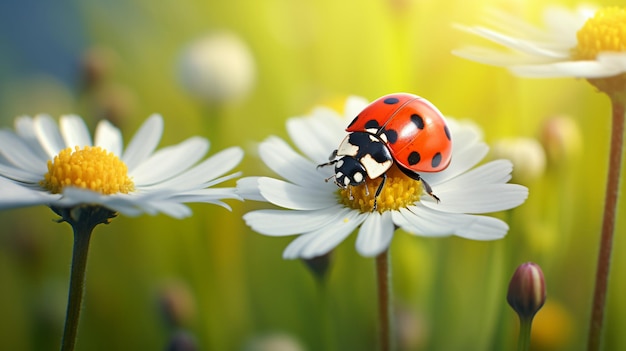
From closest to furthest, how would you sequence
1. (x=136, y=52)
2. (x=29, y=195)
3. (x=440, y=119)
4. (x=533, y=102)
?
(x=29, y=195), (x=440, y=119), (x=533, y=102), (x=136, y=52)

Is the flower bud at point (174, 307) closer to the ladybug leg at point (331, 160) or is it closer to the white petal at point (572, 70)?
the ladybug leg at point (331, 160)

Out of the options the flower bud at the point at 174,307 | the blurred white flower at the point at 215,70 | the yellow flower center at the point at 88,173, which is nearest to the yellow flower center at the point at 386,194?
the yellow flower center at the point at 88,173

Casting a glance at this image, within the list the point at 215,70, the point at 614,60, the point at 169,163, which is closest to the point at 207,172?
the point at 169,163

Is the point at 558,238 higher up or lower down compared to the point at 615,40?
lower down

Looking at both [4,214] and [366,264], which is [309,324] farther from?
A: [4,214]

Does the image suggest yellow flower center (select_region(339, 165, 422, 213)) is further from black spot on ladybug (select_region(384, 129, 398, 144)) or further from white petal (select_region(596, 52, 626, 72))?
white petal (select_region(596, 52, 626, 72))

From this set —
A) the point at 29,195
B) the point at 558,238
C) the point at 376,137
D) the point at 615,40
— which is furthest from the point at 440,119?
the point at 558,238
